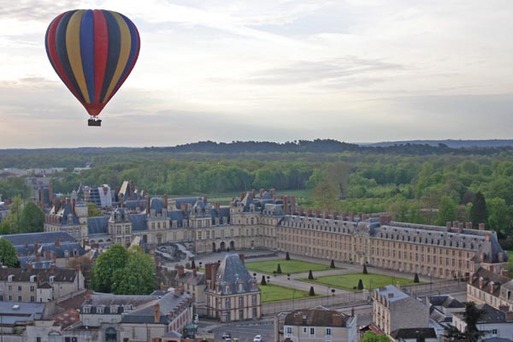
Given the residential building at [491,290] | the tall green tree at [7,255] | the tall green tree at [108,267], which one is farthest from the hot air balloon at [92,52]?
the residential building at [491,290]

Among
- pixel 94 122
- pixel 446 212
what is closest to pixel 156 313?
pixel 94 122

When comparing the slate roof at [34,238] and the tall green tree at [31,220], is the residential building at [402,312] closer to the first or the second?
the slate roof at [34,238]

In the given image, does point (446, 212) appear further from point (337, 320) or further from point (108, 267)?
point (337, 320)

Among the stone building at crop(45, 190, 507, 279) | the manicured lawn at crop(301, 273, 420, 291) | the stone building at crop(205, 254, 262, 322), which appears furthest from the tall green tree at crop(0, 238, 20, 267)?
the manicured lawn at crop(301, 273, 420, 291)

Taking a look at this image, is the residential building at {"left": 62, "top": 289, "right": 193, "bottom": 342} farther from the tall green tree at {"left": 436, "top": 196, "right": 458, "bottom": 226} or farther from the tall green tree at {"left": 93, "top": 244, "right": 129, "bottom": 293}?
the tall green tree at {"left": 436, "top": 196, "right": 458, "bottom": 226}

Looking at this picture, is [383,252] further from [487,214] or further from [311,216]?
[487,214]
